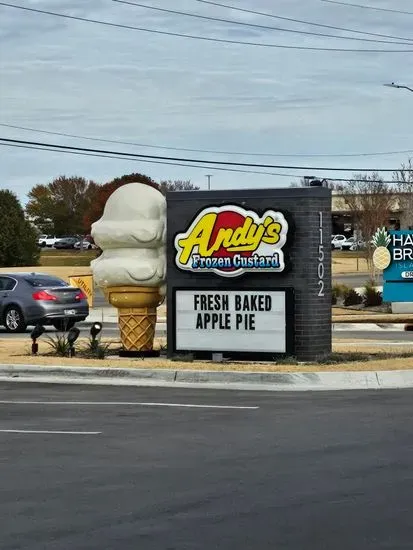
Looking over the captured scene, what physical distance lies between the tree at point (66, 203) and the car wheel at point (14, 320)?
88.0 metres

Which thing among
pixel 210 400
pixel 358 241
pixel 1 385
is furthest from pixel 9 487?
pixel 358 241

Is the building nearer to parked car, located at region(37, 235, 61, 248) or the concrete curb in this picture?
parked car, located at region(37, 235, 61, 248)

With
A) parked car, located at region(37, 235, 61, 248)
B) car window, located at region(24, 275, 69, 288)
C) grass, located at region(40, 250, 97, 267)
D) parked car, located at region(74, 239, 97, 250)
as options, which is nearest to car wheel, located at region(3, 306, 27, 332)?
car window, located at region(24, 275, 69, 288)

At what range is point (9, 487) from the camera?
9648mm

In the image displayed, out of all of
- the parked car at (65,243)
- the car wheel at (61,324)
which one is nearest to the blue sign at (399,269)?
the car wheel at (61,324)

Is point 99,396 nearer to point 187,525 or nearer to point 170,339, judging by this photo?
point 170,339

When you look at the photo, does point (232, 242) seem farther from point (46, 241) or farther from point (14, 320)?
point (46, 241)

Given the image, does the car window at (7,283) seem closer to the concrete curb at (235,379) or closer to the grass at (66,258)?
the concrete curb at (235,379)

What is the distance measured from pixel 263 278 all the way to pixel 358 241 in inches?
3460

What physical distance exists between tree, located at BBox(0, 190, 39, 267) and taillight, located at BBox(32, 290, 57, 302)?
152ft

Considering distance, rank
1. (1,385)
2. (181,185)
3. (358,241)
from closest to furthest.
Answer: (1,385) → (358,241) → (181,185)

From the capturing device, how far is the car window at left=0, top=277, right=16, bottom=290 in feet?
99.5

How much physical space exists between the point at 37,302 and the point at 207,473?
1987cm

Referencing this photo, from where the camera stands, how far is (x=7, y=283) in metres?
30.5
